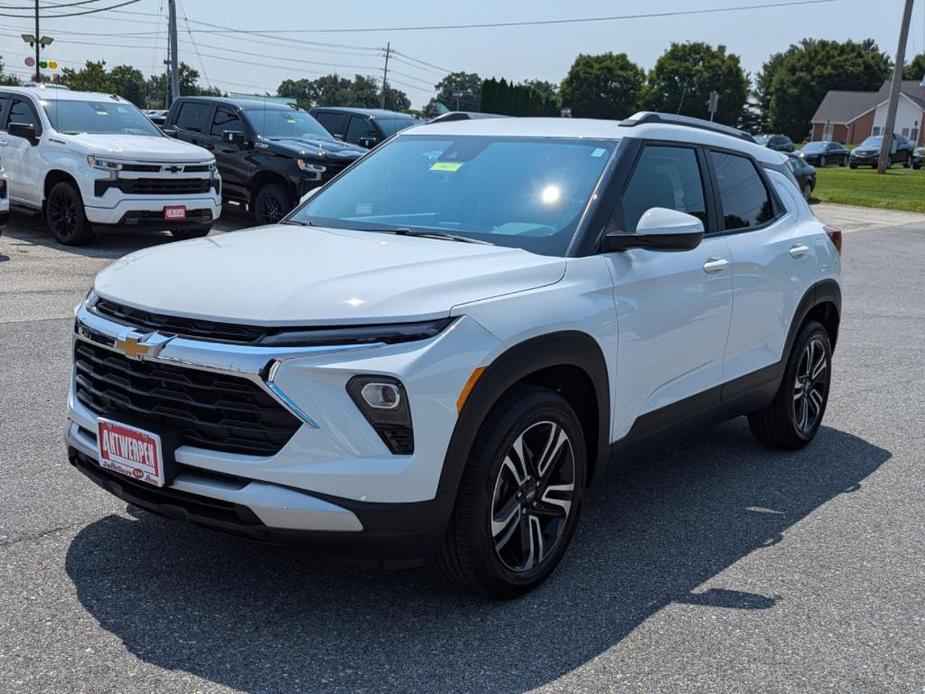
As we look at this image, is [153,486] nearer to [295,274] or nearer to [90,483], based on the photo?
[295,274]

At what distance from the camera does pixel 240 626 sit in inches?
138

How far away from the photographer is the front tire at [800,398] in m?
5.79

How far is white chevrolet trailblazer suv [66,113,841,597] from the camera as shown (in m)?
3.22

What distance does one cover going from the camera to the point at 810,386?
238 inches

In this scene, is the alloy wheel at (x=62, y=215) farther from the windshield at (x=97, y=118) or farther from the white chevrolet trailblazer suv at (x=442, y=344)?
the white chevrolet trailblazer suv at (x=442, y=344)

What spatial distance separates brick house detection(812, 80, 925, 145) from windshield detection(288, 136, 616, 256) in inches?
4133

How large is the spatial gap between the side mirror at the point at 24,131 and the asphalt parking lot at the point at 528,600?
831 centimetres

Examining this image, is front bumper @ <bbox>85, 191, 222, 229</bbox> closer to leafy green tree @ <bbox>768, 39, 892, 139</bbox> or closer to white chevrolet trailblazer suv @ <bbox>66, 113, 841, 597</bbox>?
white chevrolet trailblazer suv @ <bbox>66, 113, 841, 597</bbox>

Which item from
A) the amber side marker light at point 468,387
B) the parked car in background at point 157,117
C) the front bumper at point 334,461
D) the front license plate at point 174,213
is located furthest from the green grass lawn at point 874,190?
the front bumper at point 334,461

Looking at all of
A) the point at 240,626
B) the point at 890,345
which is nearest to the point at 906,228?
the point at 890,345

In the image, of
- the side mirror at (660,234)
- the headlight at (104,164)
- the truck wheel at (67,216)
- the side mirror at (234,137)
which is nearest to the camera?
the side mirror at (660,234)

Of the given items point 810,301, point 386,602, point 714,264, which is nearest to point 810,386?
point 810,301

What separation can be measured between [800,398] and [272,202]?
10564 mm

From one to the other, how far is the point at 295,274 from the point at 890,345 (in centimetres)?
736
